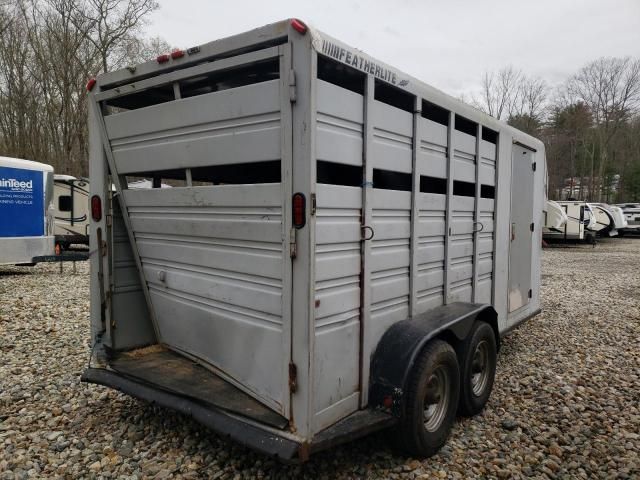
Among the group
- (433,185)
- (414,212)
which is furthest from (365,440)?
(433,185)

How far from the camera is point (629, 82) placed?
41438 mm

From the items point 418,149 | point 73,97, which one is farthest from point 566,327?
point 73,97

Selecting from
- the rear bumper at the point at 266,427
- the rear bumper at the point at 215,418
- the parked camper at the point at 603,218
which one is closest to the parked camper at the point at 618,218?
the parked camper at the point at 603,218

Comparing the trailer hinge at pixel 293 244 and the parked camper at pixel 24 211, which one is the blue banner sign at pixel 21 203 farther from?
the trailer hinge at pixel 293 244

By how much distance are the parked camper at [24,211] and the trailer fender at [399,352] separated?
9.88 m

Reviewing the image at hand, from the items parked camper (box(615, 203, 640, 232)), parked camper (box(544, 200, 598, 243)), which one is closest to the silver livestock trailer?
parked camper (box(544, 200, 598, 243))

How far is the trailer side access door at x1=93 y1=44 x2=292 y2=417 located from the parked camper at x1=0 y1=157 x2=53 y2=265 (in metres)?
8.01

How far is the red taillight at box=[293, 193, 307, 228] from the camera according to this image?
7.88 feet

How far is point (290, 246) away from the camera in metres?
2.46

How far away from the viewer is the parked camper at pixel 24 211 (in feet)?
32.4

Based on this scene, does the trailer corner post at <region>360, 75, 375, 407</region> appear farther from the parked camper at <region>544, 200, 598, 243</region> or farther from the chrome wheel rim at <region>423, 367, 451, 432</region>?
the parked camper at <region>544, 200, 598, 243</region>

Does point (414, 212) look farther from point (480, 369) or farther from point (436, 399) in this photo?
point (480, 369)

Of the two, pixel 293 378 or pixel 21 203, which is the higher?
pixel 21 203

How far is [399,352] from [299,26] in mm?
1966
